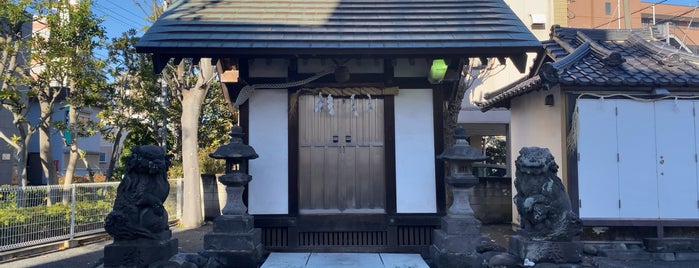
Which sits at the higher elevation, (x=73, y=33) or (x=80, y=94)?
(x=73, y=33)

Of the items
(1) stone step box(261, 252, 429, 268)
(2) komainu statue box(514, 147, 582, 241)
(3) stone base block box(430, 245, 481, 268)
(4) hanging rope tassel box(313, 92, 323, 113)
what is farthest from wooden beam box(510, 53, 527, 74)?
(1) stone step box(261, 252, 429, 268)

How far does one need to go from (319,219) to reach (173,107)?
399 inches

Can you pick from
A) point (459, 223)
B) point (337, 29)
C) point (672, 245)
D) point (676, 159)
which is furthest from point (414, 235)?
point (676, 159)

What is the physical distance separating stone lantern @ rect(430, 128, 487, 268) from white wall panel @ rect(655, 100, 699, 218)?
4346 millimetres

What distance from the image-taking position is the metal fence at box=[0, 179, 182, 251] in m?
7.75

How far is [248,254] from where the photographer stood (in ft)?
19.0

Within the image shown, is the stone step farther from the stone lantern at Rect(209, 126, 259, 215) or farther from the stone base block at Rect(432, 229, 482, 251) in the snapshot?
the stone lantern at Rect(209, 126, 259, 215)

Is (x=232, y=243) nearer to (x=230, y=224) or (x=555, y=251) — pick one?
(x=230, y=224)

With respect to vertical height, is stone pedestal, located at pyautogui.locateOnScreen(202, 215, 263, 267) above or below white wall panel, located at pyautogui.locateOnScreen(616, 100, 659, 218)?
below

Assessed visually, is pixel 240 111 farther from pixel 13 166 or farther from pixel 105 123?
pixel 13 166

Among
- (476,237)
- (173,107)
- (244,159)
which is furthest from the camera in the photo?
(173,107)

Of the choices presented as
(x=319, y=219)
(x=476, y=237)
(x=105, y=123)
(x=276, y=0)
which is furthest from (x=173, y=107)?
(x=476, y=237)

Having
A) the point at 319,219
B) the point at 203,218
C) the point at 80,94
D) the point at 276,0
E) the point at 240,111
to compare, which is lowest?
the point at 203,218

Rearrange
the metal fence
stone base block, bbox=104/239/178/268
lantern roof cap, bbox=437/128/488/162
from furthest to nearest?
the metal fence → lantern roof cap, bbox=437/128/488/162 → stone base block, bbox=104/239/178/268
